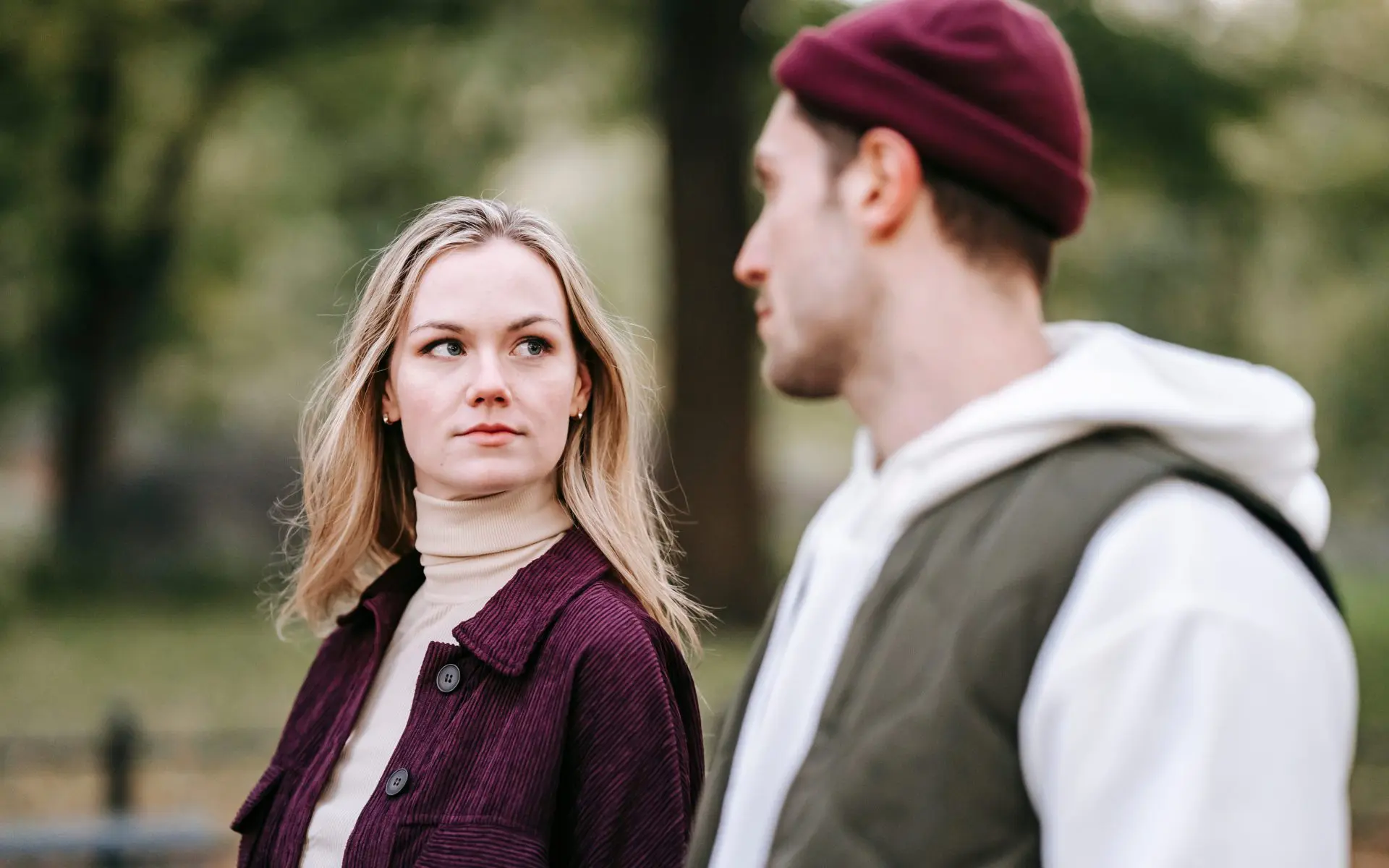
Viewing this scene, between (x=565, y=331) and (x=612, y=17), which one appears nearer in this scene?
(x=565, y=331)

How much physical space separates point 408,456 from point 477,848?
822 millimetres

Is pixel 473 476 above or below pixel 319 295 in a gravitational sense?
above

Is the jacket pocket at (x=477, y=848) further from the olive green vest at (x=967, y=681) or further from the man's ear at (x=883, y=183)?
the man's ear at (x=883, y=183)

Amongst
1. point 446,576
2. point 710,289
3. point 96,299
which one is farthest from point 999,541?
point 96,299

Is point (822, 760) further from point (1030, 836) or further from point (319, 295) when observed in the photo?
point (319, 295)

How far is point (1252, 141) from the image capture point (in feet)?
44.6

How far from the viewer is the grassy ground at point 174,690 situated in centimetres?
779

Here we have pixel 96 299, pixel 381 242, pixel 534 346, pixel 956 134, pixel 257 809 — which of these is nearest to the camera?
pixel 956 134

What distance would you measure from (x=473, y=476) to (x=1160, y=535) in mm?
1200

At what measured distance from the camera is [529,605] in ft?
7.61

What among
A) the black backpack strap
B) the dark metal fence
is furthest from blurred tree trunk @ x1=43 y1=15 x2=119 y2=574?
the black backpack strap

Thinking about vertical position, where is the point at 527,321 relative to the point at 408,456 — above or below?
above

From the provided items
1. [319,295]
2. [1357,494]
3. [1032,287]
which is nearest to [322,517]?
[1032,287]

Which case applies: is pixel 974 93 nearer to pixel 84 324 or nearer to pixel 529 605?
pixel 529 605
